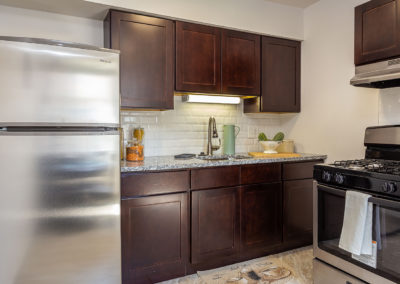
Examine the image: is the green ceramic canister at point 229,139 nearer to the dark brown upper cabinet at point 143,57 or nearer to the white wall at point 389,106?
the dark brown upper cabinet at point 143,57

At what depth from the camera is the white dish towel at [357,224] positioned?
5.37 feet

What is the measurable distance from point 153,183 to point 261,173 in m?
1.01

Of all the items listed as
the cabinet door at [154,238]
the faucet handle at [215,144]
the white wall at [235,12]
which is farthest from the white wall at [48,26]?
the cabinet door at [154,238]

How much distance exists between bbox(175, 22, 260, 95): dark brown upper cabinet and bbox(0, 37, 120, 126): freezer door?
0.84 meters

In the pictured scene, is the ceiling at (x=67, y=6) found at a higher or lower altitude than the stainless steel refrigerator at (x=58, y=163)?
higher

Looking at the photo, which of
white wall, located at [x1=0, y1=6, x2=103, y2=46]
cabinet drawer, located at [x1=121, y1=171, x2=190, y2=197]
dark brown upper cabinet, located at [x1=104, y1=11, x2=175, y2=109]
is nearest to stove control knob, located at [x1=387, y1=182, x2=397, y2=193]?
cabinet drawer, located at [x1=121, y1=171, x2=190, y2=197]

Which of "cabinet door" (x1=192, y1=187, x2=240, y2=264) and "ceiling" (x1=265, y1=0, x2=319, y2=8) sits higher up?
"ceiling" (x1=265, y1=0, x2=319, y2=8)

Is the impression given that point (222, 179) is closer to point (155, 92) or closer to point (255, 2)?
point (155, 92)

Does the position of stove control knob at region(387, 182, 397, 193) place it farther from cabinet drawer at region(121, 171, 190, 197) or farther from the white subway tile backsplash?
the white subway tile backsplash

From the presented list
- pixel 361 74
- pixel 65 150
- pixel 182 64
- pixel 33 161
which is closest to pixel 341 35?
pixel 361 74

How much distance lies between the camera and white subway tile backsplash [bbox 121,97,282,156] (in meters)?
2.74

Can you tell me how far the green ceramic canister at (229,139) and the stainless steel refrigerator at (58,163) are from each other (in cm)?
136

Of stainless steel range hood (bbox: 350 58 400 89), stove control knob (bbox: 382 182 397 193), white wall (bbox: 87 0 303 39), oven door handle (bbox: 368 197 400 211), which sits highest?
white wall (bbox: 87 0 303 39)

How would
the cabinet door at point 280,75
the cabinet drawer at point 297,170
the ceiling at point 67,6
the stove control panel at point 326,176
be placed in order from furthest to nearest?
the cabinet door at point 280,75
the cabinet drawer at point 297,170
the ceiling at point 67,6
the stove control panel at point 326,176
